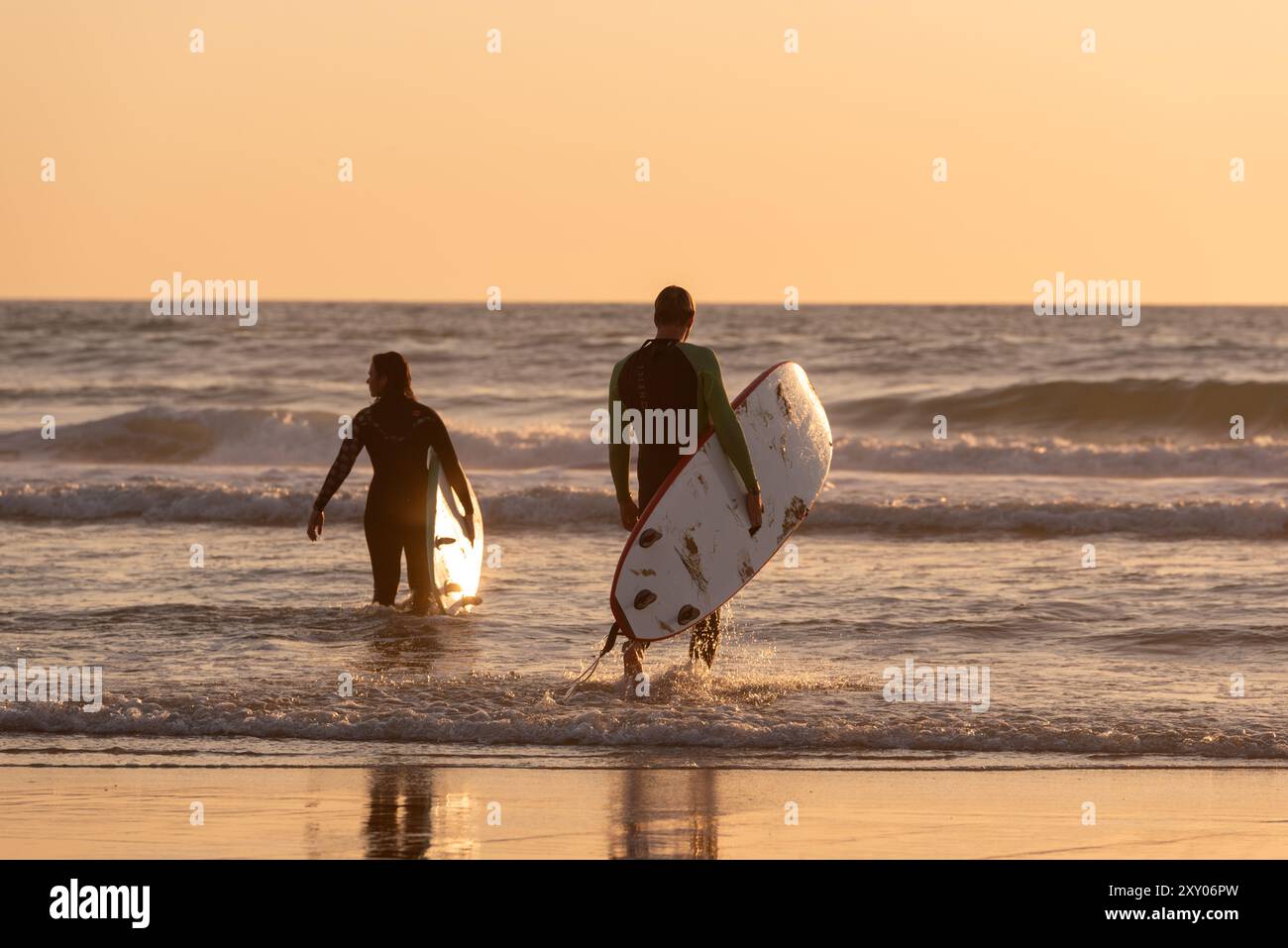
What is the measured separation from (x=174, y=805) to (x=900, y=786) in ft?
8.44

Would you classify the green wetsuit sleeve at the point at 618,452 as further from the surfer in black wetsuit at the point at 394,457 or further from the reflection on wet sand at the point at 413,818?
the surfer in black wetsuit at the point at 394,457

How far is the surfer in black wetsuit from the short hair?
99.0 inches

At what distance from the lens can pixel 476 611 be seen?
9.96m

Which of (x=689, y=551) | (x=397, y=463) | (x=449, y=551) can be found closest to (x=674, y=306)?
(x=689, y=551)

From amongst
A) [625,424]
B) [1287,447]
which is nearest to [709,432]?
[625,424]

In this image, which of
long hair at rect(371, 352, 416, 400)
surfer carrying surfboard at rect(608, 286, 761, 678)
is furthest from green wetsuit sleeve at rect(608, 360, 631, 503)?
long hair at rect(371, 352, 416, 400)

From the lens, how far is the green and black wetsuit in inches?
275

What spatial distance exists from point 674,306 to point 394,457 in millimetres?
2828

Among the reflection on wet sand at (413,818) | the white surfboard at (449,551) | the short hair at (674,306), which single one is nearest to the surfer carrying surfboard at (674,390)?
the short hair at (674,306)

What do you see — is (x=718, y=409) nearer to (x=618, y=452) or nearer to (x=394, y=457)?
(x=618, y=452)
